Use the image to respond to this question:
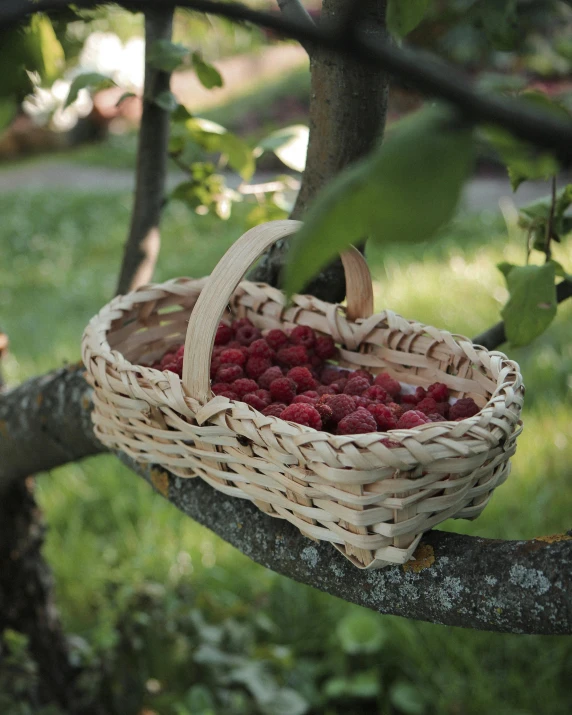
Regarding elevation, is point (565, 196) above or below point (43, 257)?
above

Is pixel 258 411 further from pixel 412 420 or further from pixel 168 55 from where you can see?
pixel 168 55

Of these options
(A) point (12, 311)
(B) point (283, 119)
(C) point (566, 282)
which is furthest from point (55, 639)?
(B) point (283, 119)

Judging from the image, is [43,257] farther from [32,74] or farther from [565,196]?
[32,74]

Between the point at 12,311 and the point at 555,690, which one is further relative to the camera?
the point at 12,311

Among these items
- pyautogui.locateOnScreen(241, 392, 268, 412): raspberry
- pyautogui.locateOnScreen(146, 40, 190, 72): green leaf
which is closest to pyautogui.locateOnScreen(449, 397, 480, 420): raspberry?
pyautogui.locateOnScreen(241, 392, 268, 412): raspberry

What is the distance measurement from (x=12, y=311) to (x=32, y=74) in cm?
383

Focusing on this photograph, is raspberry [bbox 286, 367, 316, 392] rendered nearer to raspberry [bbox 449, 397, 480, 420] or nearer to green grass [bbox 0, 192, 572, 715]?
raspberry [bbox 449, 397, 480, 420]

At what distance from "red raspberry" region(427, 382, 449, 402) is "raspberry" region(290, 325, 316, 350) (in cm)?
19

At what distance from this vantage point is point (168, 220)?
17.3ft

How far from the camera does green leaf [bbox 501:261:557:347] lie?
2.85 ft

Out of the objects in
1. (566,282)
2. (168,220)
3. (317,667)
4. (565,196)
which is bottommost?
(317,667)

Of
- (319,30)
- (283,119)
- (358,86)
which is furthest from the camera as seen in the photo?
(283,119)

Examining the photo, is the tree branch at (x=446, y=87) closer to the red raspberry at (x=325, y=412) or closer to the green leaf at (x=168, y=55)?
the red raspberry at (x=325, y=412)

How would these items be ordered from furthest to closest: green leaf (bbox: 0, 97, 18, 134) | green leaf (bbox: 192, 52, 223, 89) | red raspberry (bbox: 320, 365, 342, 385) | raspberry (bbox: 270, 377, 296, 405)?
green leaf (bbox: 192, 52, 223, 89) → red raspberry (bbox: 320, 365, 342, 385) → raspberry (bbox: 270, 377, 296, 405) → green leaf (bbox: 0, 97, 18, 134)
